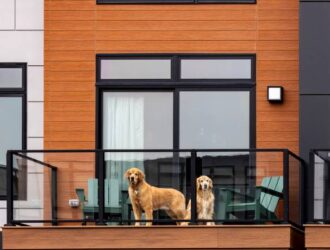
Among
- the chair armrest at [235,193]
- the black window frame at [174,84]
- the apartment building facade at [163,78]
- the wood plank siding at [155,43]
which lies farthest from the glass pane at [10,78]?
the chair armrest at [235,193]

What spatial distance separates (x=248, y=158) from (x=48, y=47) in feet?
12.5

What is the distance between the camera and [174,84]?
2538 centimetres

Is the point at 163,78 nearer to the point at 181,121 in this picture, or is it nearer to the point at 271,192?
the point at 181,121

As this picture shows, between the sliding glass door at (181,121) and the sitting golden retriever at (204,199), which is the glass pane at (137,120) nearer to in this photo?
the sliding glass door at (181,121)

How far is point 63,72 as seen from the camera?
1006 inches

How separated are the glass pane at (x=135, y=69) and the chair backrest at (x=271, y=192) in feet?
9.13

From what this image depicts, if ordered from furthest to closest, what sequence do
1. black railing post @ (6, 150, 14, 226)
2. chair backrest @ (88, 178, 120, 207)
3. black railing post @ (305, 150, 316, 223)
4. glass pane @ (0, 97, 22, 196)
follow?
1. glass pane @ (0, 97, 22, 196)
2. black railing post @ (6, 150, 14, 226)
3. chair backrest @ (88, 178, 120, 207)
4. black railing post @ (305, 150, 316, 223)

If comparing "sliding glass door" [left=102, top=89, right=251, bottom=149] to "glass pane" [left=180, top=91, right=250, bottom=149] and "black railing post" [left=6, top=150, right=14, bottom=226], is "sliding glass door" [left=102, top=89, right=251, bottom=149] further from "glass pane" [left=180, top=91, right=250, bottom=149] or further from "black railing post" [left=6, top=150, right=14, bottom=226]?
"black railing post" [left=6, top=150, right=14, bottom=226]

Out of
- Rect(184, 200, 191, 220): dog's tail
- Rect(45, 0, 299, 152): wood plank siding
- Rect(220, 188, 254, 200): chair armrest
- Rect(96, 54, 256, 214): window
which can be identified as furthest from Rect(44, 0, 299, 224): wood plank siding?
Rect(184, 200, 191, 220): dog's tail

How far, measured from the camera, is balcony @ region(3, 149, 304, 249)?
2331cm

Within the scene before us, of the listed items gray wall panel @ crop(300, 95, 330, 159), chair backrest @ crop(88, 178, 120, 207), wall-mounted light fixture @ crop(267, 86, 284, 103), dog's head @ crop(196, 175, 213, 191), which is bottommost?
chair backrest @ crop(88, 178, 120, 207)

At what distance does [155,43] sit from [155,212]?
3.07m

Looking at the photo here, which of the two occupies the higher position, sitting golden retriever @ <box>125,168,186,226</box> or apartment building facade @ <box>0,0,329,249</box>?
apartment building facade @ <box>0,0,329,249</box>

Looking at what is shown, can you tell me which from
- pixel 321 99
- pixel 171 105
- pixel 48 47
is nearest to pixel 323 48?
pixel 321 99
